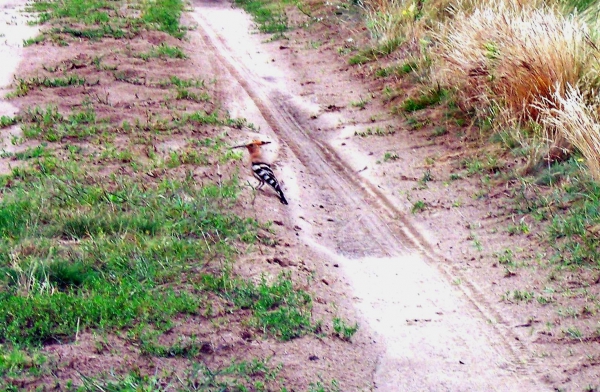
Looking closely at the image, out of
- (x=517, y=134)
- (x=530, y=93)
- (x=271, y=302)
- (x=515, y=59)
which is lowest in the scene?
(x=271, y=302)

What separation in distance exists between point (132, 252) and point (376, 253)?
6.84 ft

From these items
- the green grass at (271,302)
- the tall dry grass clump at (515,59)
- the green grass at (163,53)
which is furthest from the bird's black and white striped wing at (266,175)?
the green grass at (163,53)

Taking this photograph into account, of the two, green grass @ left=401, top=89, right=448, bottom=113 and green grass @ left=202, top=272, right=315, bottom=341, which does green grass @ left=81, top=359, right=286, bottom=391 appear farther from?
green grass @ left=401, top=89, right=448, bottom=113

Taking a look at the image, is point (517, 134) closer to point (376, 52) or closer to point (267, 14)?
point (376, 52)

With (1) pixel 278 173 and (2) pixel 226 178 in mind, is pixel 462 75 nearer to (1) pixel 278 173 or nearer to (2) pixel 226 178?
(1) pixel 278 173

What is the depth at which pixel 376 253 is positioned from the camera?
22.3 feet

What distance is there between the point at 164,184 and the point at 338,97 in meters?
4.38

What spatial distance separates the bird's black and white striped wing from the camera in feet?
23.7

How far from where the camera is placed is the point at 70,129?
850 centimetres

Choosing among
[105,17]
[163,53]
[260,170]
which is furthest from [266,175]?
[105,17]

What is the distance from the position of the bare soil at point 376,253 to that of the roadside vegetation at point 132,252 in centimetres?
5

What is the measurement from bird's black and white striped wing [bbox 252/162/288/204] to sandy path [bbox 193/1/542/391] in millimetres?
220

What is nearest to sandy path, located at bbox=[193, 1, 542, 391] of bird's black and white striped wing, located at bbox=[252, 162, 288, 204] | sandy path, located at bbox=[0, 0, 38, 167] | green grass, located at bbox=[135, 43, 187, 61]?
bird's black and white striped wing, located at bbox=[252, 162, 288, 204]

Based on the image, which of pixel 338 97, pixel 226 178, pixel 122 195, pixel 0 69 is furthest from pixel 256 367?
pixel 0 69
